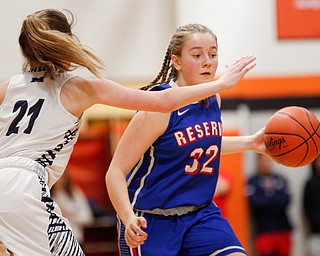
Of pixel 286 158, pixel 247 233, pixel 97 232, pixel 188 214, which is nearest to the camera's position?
pixel 188 214

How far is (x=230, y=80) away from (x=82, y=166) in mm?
7445

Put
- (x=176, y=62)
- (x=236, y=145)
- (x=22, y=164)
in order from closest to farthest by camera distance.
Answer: (x=22, y=164), (x=176, y=62), (x=236, y=145)

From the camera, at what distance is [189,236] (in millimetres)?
4191

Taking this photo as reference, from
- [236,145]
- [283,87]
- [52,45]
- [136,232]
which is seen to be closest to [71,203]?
[283,87]

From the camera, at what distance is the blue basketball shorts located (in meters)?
4.13

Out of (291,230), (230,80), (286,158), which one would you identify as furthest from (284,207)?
(230,80)

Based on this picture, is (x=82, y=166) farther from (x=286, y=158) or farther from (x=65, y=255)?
(x=65, y=255)

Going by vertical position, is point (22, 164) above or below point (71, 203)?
above

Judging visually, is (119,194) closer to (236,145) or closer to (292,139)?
(236,145)

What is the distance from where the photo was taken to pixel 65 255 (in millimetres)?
3531

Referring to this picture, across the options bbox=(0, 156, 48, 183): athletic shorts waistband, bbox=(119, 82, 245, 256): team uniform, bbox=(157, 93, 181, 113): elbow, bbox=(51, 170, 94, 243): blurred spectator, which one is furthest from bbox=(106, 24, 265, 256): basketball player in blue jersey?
bbox=(51, 170, 94, 243): blurred spectator

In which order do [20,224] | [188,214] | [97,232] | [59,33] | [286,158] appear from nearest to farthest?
[20,224] < [59,33] < [188,214] < [286,158] < [97,232]

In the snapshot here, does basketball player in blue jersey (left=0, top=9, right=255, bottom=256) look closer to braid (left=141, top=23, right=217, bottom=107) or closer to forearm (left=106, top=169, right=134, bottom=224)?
forearm (left=106, top=169, right=134, bottom=224)

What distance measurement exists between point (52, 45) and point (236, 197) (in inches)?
249
